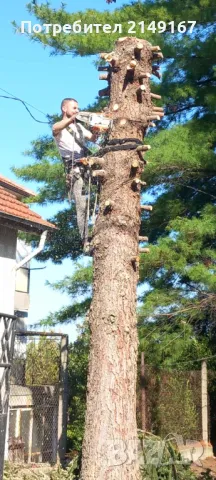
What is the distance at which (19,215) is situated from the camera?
11633 millimetres

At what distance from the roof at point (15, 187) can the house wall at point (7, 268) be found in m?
1.58

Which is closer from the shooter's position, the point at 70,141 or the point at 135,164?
the point at 135,164

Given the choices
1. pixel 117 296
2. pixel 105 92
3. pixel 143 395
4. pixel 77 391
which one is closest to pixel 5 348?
pixel 117 296

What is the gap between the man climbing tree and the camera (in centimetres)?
645

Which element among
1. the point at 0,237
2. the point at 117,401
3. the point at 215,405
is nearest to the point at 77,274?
the point at 0,237

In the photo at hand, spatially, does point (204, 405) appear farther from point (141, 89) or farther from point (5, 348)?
point (141, 89)

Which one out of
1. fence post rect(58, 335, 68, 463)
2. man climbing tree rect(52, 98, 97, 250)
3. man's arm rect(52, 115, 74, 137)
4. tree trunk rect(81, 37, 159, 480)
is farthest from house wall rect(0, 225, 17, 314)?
tree trunk rect(81, 37, 159, 480)

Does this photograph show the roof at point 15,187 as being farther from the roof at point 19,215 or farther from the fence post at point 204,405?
the fence post at point 204,405

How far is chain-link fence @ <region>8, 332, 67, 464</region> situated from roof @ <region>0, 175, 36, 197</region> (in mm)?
3328

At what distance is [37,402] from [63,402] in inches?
15.9

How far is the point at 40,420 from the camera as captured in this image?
1130cm

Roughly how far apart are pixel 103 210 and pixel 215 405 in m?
9.34

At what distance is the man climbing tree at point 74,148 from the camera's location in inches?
254

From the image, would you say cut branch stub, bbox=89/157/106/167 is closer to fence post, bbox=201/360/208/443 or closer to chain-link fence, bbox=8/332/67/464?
chain-link fence, bbox=8/332/67/464
